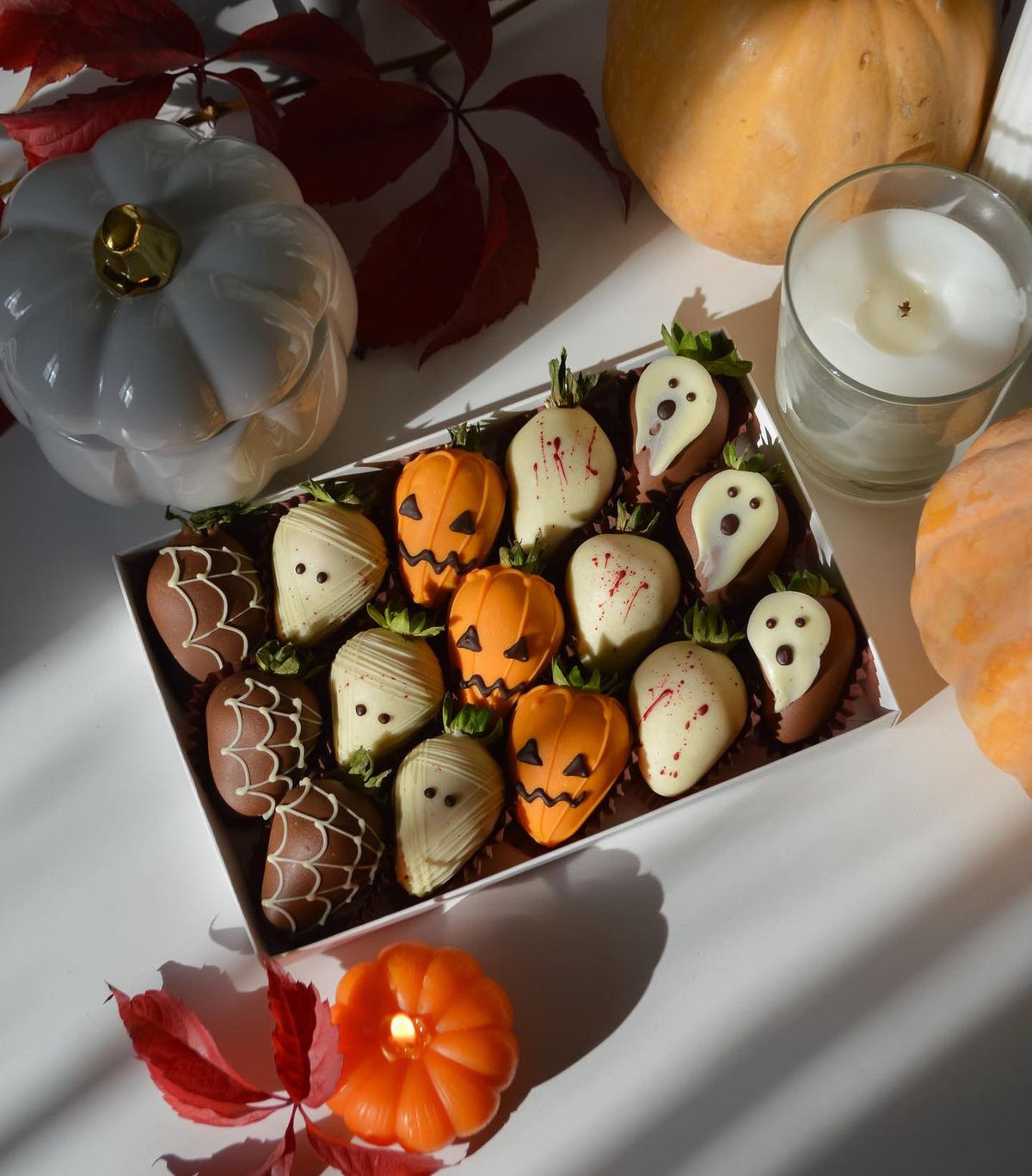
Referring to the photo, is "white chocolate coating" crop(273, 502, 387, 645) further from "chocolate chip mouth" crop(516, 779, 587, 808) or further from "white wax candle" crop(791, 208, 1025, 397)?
"white wax candle" crop(791, 208, 1025, 397)

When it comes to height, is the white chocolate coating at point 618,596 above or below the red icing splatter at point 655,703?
above

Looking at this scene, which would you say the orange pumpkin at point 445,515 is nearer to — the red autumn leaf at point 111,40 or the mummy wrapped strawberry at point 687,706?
the mummy wrapped strawberry at point 687,706

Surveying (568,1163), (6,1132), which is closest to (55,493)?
(6,1132)

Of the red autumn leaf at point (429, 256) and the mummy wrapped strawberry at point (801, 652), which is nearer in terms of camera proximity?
the mummy wrapped strawberry at point (801, 652)

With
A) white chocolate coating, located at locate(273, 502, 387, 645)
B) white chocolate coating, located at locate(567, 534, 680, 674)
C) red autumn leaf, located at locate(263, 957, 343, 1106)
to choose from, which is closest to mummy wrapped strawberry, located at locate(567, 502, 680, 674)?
white chocolate coating, located at locate(567, 534, 680, 674)

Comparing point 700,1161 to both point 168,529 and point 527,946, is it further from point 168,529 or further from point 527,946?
point 168,529

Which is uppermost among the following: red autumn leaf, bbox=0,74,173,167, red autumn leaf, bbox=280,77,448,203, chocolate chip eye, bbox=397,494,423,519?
red autumn leaf, bbox=0,74,173,167

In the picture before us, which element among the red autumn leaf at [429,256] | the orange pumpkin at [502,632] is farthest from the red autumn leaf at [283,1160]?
the red autumn leaf at [429,256]
